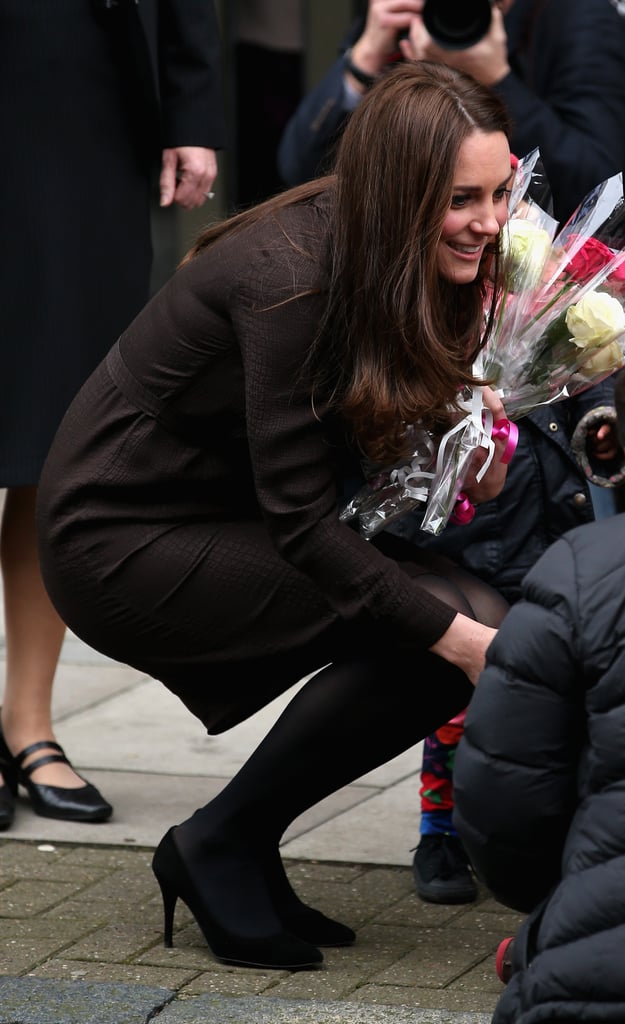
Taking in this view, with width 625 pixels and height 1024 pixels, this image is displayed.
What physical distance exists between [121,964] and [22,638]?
105cm

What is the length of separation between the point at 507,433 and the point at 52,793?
1332 mm

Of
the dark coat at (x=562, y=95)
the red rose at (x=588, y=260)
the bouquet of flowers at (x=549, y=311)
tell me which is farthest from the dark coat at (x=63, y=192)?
the red rose at (x=588, y=260)

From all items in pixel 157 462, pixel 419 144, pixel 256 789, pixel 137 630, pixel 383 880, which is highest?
pixel 419 144

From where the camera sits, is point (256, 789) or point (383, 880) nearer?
point (256, 789)

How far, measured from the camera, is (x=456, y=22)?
3.53m

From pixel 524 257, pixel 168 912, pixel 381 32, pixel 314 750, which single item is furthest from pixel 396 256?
pixel 168 912

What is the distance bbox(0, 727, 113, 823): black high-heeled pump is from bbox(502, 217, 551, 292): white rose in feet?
4.78

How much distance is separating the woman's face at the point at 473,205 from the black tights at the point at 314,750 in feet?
1.79

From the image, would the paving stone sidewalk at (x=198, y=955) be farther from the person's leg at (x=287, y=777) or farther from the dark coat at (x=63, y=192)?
the dark coat at (x=63, y=192)

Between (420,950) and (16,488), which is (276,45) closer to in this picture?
(16,488)

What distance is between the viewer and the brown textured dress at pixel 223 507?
9.41ft

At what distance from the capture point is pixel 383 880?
11.3 feet

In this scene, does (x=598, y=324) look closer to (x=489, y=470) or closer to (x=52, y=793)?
(x=489, y=470)

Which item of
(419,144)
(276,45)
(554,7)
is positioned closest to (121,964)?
(419,144)
